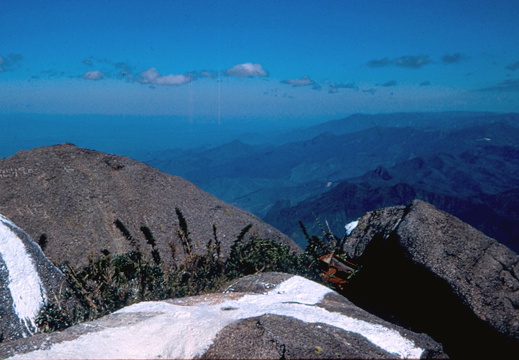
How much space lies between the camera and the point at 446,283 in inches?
248

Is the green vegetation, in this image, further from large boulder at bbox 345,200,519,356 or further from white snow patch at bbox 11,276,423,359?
large boulder at bbox 345,200,519,356

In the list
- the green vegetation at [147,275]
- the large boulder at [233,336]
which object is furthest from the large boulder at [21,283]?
the large boulder at [233,336]

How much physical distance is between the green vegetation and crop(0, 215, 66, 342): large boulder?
0.19 meters

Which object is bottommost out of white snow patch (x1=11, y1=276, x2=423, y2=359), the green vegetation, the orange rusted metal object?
the orange rusted metal object

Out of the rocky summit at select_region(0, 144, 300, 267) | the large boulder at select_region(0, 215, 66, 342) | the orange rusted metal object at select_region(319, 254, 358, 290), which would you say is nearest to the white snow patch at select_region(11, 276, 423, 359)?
the large boulder at select_region(0, 215, 66, 342)

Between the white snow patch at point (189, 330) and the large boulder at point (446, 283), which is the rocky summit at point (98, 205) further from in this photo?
the white snow patch at point (189, 330)

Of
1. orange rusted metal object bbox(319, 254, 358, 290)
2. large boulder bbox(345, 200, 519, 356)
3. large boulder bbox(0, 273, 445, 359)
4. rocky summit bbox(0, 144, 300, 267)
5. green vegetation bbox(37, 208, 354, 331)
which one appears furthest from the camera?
rocky summit bbox(0, 144, 300, 267)

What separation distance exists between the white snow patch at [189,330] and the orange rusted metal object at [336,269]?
2.80 metres

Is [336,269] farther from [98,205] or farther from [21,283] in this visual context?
[98,205]

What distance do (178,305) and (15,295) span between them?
2.73 m

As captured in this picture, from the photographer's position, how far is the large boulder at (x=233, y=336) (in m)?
4.29

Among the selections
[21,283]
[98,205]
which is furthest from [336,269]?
[98,205]

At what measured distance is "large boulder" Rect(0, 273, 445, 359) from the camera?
4.29 m

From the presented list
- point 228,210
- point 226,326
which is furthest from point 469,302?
point 228,210
